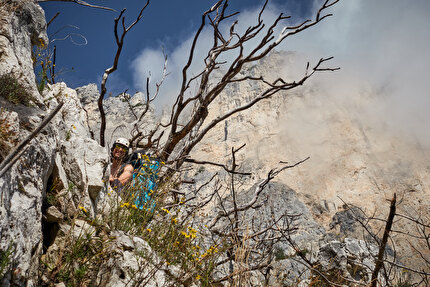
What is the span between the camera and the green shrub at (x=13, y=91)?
2146 mm

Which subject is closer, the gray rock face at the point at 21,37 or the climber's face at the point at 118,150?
the gray rock face at the point at 21,37

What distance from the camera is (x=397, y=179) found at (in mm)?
42438

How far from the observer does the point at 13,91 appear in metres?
2.21

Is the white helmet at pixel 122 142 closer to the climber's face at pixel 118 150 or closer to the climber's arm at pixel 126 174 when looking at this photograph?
the climber's face at pixel 118 150

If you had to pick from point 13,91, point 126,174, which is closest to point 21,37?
point 13,91

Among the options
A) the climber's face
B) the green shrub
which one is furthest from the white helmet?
the green shrub

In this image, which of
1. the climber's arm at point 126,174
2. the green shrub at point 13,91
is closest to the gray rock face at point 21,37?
the green shrub at point 13,91

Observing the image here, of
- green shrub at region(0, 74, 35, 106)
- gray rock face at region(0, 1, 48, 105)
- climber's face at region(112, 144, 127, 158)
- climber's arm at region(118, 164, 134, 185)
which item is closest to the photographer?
green shrub at region(0, 74, 35, 106)

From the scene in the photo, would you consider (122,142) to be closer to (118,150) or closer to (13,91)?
(118,150)

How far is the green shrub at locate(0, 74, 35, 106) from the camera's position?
215 cm

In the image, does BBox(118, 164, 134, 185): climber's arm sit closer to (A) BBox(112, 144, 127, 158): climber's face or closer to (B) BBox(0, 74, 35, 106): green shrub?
Result: (A) BBox(112, 144, 127, 158): climber's face

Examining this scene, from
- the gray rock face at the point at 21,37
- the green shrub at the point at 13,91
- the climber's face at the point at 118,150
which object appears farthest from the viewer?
the climber's face at the point at 118,150

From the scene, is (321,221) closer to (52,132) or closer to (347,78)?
(347,78)

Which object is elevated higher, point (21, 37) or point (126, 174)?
point (21, 37)
